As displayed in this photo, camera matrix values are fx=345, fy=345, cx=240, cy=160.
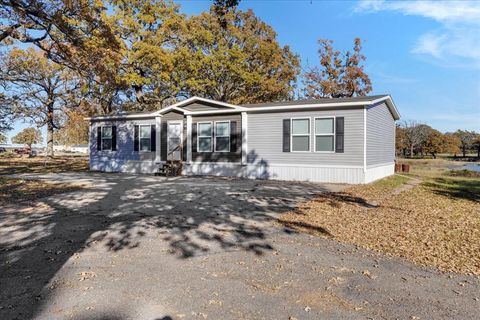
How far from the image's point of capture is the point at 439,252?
209 inches

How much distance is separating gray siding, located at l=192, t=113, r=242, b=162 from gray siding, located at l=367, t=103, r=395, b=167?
6.02 meters

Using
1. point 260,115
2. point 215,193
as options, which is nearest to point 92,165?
point 260,115

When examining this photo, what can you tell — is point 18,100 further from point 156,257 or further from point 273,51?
point 156,257

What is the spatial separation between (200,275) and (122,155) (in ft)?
57.4

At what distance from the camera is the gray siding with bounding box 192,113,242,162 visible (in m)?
17.1

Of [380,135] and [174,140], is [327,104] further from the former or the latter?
[174,140]

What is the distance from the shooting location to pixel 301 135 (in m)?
15.6

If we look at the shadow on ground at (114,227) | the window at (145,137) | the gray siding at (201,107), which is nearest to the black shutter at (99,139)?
the window at (145,137)

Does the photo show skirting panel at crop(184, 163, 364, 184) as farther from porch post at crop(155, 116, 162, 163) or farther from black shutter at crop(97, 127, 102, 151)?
black shutter at crop(97, 127, 102, 151)

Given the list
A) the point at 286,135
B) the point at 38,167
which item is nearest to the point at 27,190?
the point at 286,135

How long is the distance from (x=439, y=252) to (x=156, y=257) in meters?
4.31

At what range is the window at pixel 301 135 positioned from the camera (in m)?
15.5

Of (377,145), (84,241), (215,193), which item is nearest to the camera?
(84,241)

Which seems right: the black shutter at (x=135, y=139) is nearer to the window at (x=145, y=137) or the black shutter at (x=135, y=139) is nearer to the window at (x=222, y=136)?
the window at (x=145, y=137)
